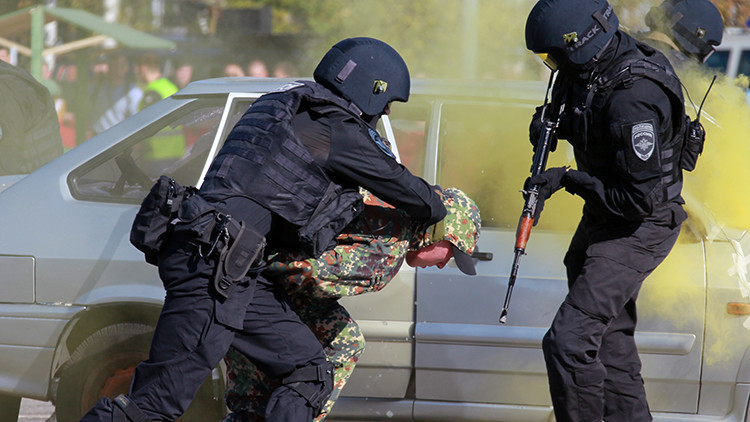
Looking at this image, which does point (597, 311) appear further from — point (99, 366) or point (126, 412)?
point (99, 366)

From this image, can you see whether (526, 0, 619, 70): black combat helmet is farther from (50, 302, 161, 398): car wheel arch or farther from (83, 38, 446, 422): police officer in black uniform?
(50, 302, 161, 398): car wheel arch

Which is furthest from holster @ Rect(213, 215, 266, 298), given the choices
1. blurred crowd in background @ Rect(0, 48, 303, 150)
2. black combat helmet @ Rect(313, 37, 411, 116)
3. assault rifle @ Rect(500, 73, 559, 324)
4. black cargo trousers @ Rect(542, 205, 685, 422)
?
blurred crowd in background @ Rect(0, 48, 303, 150)

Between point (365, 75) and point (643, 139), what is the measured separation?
3.32 feet

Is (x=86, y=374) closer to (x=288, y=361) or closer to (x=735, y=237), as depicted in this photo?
(x=288, y=361)

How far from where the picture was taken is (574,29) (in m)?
3.11

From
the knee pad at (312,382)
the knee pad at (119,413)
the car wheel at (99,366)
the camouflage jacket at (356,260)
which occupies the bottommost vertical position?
the car wheel at (99,366)

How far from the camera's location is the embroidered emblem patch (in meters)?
2.96

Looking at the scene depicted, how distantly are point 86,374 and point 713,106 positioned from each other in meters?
3.07

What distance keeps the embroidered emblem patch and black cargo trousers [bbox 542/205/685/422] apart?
392 millimetres

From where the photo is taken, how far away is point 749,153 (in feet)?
12.2

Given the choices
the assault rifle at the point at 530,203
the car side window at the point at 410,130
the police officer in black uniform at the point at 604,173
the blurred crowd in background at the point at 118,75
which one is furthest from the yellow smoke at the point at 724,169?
the blurred crowd in background at the point at 118,75

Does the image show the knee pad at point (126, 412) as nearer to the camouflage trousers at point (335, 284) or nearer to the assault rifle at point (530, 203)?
the camouflage trousers at point (335, 284)

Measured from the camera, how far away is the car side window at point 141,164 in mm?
3727

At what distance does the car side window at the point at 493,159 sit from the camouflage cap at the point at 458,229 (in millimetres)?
728
